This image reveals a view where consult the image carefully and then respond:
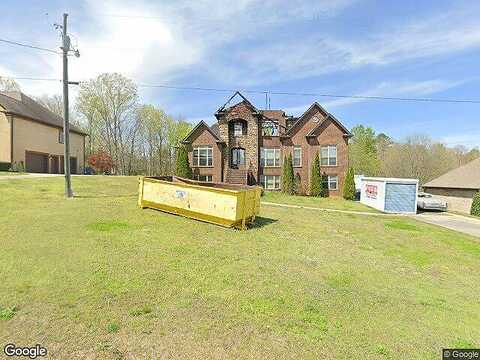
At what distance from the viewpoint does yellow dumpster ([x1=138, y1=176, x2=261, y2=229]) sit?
35.2 ft

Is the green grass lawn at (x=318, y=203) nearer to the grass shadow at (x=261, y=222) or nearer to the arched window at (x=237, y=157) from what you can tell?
the arched window at (x=237, y=157)

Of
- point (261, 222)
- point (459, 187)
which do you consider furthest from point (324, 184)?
point (261, 222)

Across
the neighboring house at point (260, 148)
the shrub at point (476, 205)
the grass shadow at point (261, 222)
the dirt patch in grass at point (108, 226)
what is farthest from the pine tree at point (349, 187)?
the dirt patch in grass at point (108, 226)

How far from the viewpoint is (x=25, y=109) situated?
3234 cm

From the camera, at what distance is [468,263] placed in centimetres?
1002

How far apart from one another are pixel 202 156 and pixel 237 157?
378 cm

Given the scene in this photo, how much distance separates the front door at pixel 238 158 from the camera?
111 ft

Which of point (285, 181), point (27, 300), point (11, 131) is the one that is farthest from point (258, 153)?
point (27, 300)

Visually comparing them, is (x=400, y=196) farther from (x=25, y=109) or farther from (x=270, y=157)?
(x=25, y=109)

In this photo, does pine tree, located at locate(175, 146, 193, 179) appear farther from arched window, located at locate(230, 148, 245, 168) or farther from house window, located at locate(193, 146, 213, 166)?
arched window, located at locate(230, 148, 245, 168)

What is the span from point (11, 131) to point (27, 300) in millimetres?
29787

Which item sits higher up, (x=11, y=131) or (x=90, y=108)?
(x=90, y=108)

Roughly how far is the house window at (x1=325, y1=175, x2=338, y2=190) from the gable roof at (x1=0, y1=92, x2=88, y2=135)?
30644 millimetres

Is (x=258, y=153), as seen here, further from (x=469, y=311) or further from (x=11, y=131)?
(x=469, y=311)
